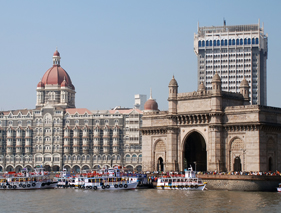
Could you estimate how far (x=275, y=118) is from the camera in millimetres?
101688

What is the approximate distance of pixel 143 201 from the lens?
8088 cm

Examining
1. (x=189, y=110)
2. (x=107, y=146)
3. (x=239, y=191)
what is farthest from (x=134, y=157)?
(x=239, y=191)

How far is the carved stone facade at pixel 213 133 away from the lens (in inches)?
3885

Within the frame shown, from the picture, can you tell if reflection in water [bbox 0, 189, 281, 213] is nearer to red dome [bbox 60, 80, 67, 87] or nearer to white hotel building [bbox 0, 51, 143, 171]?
white hotel building [bbox 0, 51, 143, 171]

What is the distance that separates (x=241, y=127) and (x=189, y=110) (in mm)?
11213

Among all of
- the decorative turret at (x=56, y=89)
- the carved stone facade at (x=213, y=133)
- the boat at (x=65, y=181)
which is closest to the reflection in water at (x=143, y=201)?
the carved stone facade at (x=213, y=133)

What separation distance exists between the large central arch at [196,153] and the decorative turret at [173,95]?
27.3 feet

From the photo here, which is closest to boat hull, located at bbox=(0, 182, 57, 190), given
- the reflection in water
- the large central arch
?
the reflection in water

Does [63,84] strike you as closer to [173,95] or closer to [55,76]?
[55,76]

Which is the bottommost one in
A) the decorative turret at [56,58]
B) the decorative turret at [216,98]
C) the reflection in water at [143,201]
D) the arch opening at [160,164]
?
the reflection in water at [143,201]

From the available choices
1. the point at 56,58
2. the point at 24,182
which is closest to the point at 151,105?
the point at 56,58

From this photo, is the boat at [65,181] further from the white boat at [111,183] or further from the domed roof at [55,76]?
the domed roof at [55,76]

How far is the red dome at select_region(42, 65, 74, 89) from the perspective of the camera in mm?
186750

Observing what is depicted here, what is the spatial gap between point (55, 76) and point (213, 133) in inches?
3726
